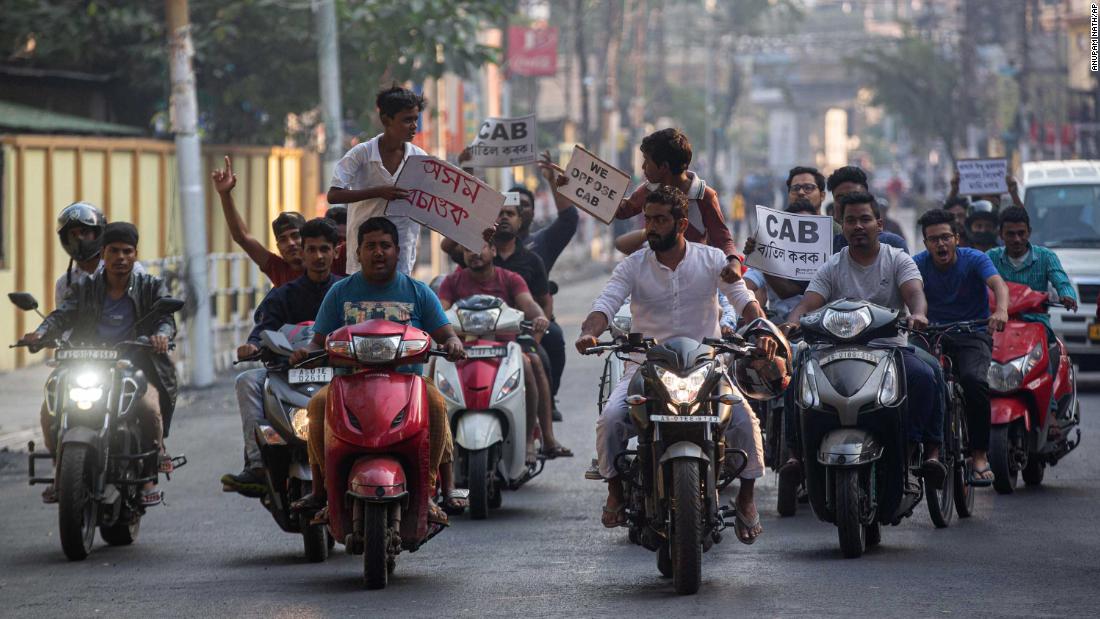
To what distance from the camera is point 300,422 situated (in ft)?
27.5

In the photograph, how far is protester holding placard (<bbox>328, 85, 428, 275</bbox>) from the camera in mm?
9242

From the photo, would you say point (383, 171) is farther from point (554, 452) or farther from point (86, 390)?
point (554, 452)

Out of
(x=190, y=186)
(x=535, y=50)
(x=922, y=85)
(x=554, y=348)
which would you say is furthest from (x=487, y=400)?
(x=922, y=85)

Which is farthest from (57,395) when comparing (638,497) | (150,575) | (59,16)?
(59,16)

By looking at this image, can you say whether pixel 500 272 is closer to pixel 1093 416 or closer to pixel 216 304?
pixel 1093 416

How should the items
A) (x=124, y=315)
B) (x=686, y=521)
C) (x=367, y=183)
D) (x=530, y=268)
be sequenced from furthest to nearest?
1. (x=530, y=268)
2. (x=367, y=183)
3. (x=124, y=315)
4. (x=686, y=521)

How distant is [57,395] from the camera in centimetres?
884

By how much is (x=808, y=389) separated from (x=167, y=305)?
9.81 ft

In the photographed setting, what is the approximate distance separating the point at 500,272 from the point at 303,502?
3.12m

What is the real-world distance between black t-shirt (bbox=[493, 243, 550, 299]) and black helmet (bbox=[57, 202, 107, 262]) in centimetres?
269

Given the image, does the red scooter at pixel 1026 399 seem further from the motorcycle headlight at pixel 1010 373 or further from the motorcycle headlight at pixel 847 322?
the motorcycle headlight at pixel 847 322

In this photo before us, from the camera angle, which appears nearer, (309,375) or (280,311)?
(309,375)

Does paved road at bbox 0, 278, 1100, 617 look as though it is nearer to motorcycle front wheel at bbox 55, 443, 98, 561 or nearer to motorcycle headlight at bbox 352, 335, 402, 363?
motorcycle front wheel at bbox 55, 443, 98, 561

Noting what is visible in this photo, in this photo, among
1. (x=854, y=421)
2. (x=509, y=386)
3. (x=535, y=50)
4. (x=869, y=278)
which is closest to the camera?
(x=854, y=421)
